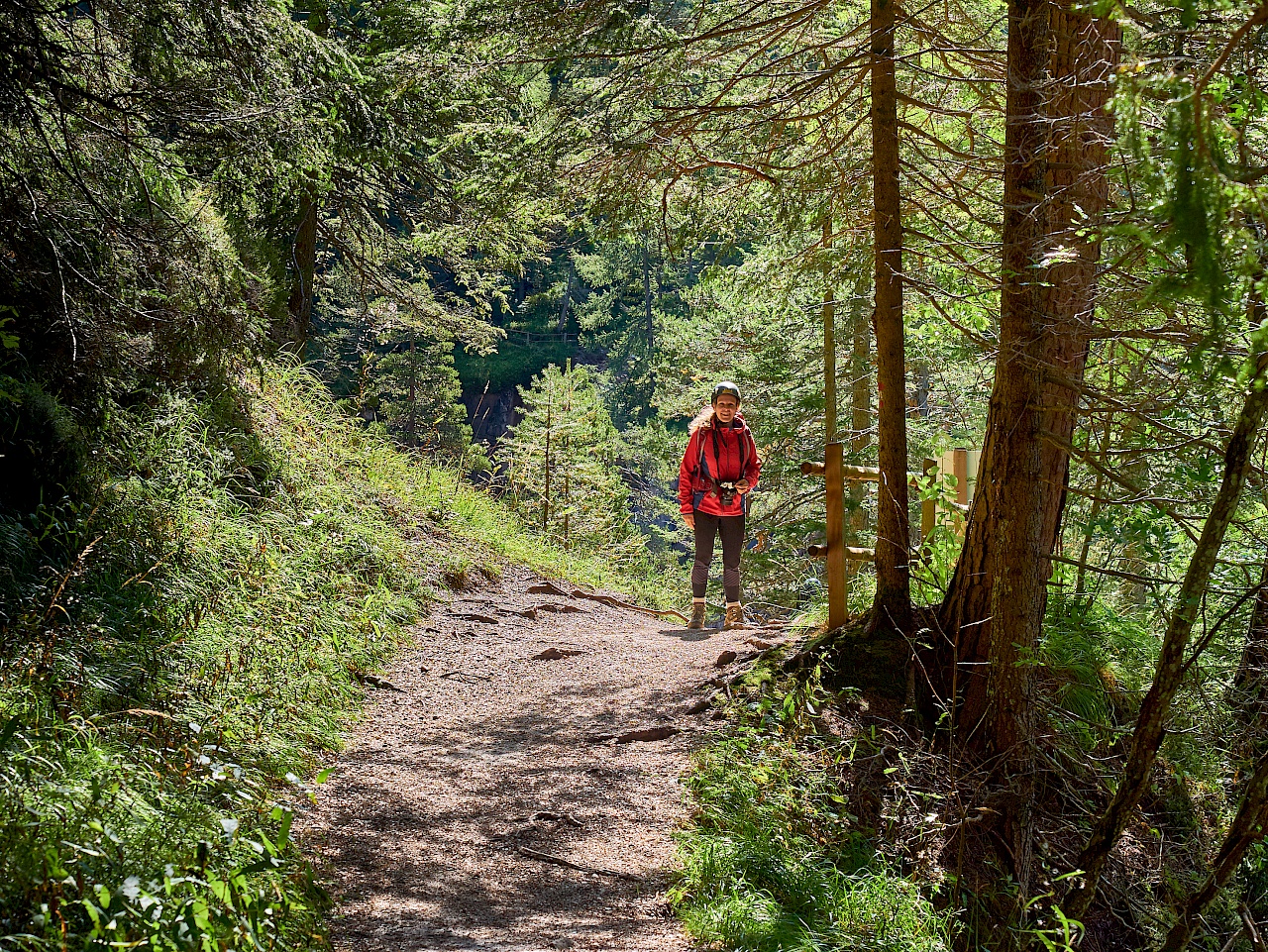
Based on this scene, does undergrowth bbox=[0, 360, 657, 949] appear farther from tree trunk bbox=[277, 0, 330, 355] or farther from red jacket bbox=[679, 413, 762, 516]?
red jacket bbox=[679, 413, 762, 516]

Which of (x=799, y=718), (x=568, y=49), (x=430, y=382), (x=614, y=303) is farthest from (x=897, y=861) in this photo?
(x=614, y=303)

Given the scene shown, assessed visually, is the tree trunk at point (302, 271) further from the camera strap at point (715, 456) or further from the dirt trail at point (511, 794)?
the camera strap at point (715, 456)

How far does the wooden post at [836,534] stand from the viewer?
6621 millimetres

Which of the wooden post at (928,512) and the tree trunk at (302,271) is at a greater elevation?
the tree trunk at (302,271)

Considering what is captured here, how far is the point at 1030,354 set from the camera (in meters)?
4.76

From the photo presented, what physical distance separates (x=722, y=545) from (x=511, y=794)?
4.32 metres

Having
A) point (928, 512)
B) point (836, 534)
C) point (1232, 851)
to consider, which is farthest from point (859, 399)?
point (1232, 851)

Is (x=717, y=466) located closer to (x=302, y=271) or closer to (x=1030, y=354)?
(x=1030, y=354)

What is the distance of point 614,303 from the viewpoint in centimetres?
5872

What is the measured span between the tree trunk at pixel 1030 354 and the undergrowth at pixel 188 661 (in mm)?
3512

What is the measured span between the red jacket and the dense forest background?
147cm

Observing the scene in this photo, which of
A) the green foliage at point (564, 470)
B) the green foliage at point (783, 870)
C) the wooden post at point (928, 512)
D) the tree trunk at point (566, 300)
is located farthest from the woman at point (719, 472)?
the tree trunk at point (566, 300)

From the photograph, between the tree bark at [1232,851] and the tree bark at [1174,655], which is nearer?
the tree bark at [1174,655]

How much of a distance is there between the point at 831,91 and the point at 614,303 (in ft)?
171
